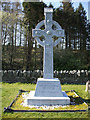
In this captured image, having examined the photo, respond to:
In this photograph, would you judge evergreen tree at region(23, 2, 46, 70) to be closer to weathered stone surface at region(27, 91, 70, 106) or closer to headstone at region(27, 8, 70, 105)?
headstone at region(27, 8, 70, 105)

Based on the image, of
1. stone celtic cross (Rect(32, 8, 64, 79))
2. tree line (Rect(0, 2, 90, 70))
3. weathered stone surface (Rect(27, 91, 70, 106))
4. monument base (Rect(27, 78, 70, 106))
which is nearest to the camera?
weathered stone surface (Rect(27, 91, 70, 106))

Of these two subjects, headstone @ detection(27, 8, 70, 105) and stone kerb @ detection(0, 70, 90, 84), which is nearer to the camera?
headstone @ detection(27, 8, 70, 105)

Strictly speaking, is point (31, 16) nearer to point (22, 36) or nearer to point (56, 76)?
point (22, 36)

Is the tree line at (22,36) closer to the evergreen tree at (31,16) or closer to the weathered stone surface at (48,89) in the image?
the evergreen tree at (31,16)

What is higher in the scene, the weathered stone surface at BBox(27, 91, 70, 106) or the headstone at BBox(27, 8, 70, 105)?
the headstone at BBox(27, 8, 70, 105)

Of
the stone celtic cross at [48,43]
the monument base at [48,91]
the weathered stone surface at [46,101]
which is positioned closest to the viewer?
the weathered stone surface at [46,101]

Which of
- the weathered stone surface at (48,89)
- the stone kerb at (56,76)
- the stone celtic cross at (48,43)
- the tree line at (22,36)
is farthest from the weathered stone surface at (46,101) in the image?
the tree line at (22,36)

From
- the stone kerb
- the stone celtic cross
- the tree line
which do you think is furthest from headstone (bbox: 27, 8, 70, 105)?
the tree line

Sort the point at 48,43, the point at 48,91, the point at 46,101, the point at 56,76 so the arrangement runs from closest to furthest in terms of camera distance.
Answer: the point at 46,101, the point at 48,91, the point at 48,43, the point at 56,76

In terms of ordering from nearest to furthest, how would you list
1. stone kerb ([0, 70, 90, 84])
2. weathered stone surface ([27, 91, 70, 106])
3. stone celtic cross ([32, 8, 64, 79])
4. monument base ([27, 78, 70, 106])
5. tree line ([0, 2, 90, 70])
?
1. weathered stone surface ([27, 91, 70, 106])
2. monument base ([27, 78, 70, 106])
3. stone celtic cross ([32, 8, 64, 79])
4. stone kerb ([0, 70, 90, 84])
5. tree line ([0, 2, 90, 70])

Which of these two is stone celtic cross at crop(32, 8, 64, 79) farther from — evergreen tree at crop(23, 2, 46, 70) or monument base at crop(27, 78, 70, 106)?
evergreen tree at crop(23, 2, 46, 70)

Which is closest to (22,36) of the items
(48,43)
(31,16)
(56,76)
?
(31,16)

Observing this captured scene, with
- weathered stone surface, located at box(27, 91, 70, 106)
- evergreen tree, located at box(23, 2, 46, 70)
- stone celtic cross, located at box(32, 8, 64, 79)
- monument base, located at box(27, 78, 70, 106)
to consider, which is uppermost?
evergreen tree, located at box(23, 2, 46, 70)

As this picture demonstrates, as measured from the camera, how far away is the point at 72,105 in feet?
16.4
